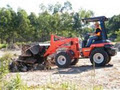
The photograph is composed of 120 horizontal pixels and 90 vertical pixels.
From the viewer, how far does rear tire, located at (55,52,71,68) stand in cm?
1264

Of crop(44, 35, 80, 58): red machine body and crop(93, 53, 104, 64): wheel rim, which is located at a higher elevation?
A: crop(44, 35, 80, 58): red machine body

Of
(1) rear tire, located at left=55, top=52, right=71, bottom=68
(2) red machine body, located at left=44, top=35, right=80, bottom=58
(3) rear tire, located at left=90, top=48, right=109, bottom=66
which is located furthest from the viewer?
(2) red machine body, located at left=44, top=35, right=80, bottom=58

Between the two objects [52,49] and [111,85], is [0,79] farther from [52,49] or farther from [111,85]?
[52,49]

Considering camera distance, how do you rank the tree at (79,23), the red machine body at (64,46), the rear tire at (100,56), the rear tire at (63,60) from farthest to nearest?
the tree at (79,23)
the red machine body at (64,46)
the rear tire at (63,60)
the rear tire at (100,56)

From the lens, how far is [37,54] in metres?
13.2

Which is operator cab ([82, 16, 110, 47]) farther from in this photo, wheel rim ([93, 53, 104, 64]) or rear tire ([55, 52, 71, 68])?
rear tire ([55, 52, 71, 68])

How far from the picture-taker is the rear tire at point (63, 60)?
12.6 m

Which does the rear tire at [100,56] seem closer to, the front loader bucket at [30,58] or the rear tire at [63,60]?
the rear tire at [63,60]

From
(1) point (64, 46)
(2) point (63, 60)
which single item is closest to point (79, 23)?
(1) point (64, 46)

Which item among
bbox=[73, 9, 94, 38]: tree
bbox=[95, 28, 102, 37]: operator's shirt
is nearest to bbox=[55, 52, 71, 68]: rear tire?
bbox=[95, 28, 102, 37]: operator's shirt

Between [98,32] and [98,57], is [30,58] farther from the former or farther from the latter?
[98,32]

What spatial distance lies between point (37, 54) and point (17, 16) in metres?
31.6

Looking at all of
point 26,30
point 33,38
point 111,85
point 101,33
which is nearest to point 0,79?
point 111,85

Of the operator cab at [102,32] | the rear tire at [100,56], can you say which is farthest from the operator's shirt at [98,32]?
the rear tire at [100,56]
